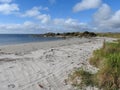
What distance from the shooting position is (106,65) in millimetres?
5383

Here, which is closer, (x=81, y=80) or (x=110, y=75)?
(x=110, y=75)

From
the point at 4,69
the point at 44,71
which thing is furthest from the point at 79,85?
the point at 4,69

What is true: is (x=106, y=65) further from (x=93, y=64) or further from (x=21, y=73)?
(x=21, y=73)

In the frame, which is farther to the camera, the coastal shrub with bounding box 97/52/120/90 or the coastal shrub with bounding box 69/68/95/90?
the coastal shrub with bounding box 69/68/95/90

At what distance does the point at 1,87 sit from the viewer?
5.28 metres

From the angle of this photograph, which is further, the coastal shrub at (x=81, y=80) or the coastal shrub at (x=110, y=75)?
the coastal shrub at (x=81, y=80)

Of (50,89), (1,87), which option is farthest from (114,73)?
(1,87)

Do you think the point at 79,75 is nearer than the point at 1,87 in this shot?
No

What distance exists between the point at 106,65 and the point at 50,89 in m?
1.70

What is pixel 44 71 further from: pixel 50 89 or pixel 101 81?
pixel 101 81

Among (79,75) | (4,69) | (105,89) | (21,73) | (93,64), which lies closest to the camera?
(105,89)

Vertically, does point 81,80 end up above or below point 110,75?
below

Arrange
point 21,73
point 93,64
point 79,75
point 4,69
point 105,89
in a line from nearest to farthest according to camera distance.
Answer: point 105,89, point 79,75, point 21,73, point 4,69, point 93,64

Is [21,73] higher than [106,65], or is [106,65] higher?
[106,65]
